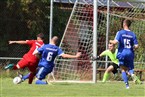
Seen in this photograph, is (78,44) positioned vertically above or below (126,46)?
below

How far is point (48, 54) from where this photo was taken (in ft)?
51.8

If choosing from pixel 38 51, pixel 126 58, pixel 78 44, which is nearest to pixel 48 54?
pixel 38 51

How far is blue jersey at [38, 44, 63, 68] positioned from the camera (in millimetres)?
15773

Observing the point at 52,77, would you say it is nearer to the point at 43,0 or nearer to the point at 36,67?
the point at 36,67

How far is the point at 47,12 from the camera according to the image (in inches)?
1268

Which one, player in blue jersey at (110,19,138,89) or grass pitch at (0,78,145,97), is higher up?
player in blue jersey at (110,19,138,89)

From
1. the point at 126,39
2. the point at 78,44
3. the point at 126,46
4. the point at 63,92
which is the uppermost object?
the point at 126,39

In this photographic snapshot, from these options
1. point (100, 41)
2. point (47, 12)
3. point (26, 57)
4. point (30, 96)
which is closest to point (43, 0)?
point (47, 12)

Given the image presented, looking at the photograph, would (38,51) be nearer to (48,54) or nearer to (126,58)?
(48,54)

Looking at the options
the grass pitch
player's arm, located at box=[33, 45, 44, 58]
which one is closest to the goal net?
player's arm, located at box=[33, 45, 44, 58]

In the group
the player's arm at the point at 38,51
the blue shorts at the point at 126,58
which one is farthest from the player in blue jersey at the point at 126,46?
the player's arm at the point at 38,51

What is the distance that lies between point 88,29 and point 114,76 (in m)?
2.53

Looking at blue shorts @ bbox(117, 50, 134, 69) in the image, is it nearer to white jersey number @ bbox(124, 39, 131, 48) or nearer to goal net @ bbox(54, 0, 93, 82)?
white jersey number @ bbox(124, 39, 131, 48)

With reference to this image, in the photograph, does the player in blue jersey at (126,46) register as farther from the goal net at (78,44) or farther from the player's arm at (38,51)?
the goal net at (78,44)
